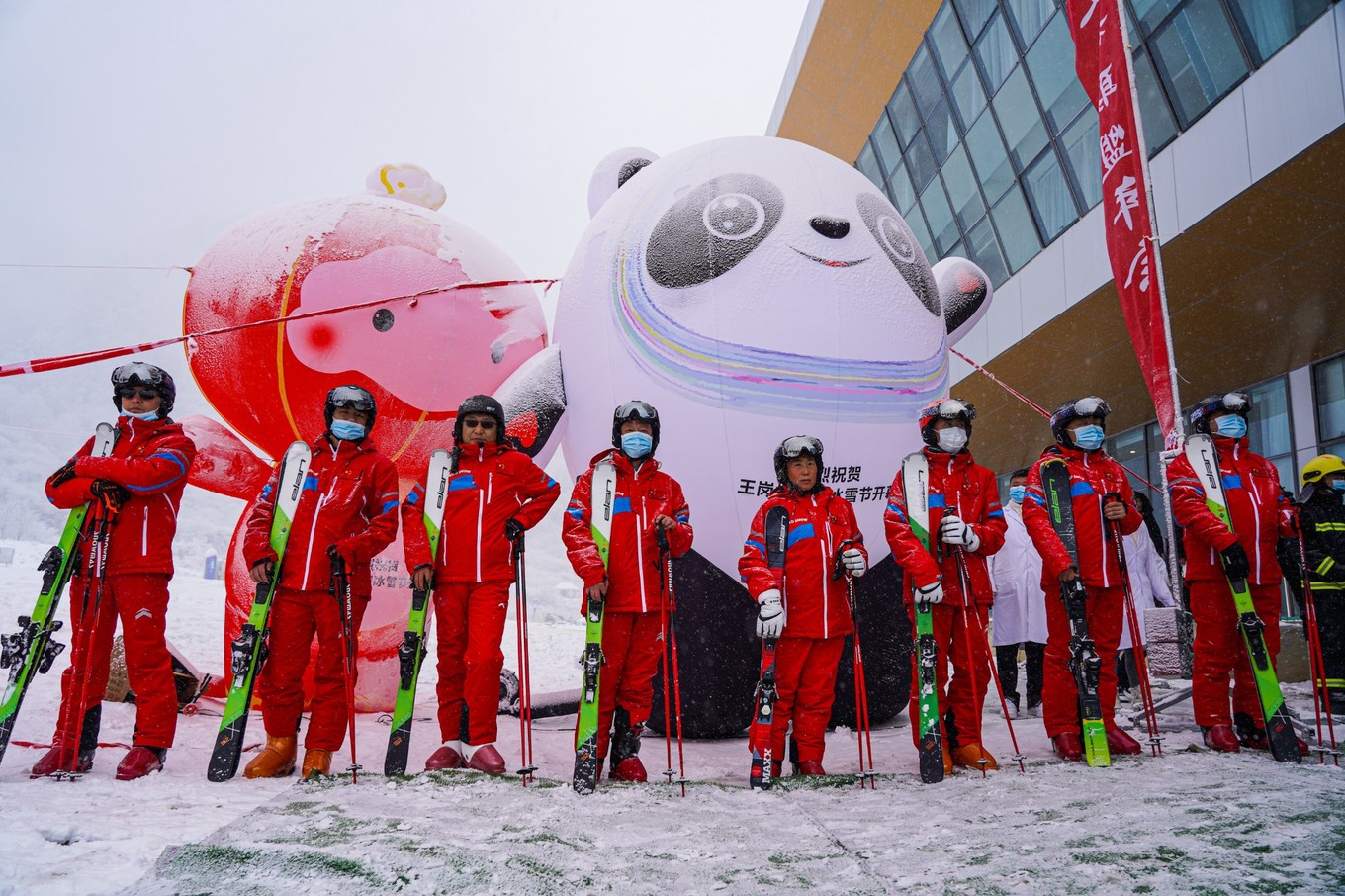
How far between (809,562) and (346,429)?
7.07ft

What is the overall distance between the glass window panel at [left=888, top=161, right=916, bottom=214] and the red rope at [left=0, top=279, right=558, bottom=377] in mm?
11275

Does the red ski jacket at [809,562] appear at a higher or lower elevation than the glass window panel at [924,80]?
lower

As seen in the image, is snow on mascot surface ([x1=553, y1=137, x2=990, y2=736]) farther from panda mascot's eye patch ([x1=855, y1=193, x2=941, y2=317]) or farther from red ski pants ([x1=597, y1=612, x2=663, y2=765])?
red ski pants ([x1=597, y1=612, x2=663, y2=765])

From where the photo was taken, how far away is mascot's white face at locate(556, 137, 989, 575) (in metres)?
4.34

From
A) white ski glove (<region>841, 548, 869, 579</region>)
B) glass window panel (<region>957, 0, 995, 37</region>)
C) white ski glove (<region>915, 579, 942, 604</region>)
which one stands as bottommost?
white ski glove (<region>915, 579, 942, 604</region>)

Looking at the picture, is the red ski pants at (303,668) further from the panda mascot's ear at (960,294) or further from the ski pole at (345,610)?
the panda mascot's ear at (960,294)

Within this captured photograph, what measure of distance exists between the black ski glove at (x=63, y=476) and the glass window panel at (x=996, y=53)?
1163cm

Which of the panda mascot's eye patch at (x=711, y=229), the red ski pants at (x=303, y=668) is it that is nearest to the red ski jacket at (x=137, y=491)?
the red ski pants at (x=303, y=668)

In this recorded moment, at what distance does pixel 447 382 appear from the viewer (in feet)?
18.9

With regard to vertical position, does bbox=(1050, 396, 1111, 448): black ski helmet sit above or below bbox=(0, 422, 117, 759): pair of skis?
above

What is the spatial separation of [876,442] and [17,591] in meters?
9.40

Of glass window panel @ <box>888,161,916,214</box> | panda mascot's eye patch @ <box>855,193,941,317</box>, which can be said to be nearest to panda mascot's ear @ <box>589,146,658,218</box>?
panda mascot's eye patch @ <box>855,193,941,317</box>

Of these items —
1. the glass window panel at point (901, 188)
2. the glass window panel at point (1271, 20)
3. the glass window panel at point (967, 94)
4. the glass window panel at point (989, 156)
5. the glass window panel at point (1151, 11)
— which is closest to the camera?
the glass window panel at point (1271, 20)

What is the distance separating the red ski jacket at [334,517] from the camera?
3711 millimetres
